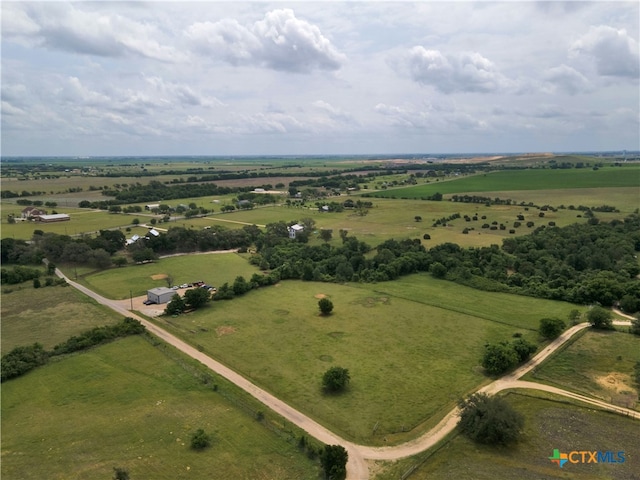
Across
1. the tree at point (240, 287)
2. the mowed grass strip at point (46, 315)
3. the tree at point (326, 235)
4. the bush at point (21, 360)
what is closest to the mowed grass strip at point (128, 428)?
the bush at point (21, 360)

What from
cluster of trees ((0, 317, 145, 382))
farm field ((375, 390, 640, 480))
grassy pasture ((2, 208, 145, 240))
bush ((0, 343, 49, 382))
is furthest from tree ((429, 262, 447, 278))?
grassy pasture ((2, 208, 145, 240))

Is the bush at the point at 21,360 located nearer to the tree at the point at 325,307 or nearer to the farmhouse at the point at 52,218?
the tree at the point at 325,307

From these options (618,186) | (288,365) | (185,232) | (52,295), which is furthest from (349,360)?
(618,186)

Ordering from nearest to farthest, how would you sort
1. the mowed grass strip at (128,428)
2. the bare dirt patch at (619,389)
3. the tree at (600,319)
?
the mowed grass strip at (128,428) < the bare dirt patch at (619,389) < the tree at (600,319)

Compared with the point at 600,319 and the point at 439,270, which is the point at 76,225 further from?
the point at 600,319

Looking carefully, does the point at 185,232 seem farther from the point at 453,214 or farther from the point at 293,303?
the point at 453,214

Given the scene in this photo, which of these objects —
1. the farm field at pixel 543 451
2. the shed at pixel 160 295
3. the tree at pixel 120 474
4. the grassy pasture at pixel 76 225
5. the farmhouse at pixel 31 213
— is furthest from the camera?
the farmhouse at pixel 31 213
